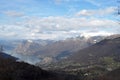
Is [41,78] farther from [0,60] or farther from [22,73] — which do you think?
[0,60]

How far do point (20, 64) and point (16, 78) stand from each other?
20.7ft

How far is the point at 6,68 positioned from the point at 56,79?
5.33 metres

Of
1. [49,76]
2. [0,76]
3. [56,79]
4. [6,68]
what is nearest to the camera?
[0,76]

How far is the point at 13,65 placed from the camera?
32.3 meters

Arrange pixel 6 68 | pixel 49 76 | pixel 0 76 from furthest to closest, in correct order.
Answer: pixel 49 76, pixel 6 68, pixel 0 76

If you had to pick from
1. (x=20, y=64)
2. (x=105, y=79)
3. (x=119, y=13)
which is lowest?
(x=105, y=79)

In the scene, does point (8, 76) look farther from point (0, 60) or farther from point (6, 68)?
point (0, 60)

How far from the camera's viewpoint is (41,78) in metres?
31.5

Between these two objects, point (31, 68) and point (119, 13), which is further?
point (119, 13)

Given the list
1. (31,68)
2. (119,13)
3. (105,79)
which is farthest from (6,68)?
(119,13)

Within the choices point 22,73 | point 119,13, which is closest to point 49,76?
point 22,73

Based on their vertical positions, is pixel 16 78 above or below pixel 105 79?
above

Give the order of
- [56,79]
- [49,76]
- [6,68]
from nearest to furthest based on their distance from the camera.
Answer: [6,68] < [56,79] < [49,76]

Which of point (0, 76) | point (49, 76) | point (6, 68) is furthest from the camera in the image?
point (49, 76)
